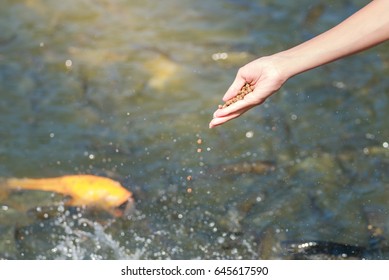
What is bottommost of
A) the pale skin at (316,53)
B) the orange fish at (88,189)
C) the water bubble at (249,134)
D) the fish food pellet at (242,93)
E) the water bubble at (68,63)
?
the orange fish at (88,189)

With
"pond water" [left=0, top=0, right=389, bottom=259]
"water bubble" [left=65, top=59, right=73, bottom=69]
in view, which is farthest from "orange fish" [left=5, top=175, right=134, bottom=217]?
"water bubble" [left=65, top=59, right=73, bottom=69]

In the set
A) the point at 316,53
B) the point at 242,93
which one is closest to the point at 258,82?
the point at 242,93

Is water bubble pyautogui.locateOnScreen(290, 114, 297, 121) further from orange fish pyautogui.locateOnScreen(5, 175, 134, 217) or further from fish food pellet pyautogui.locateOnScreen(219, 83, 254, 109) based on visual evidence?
fish food pellet pyautogui.locateOnScreen(219, 83, 254, 109)

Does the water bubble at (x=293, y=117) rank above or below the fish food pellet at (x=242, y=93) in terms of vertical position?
below

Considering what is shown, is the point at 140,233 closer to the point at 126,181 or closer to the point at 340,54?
the point at 126,181

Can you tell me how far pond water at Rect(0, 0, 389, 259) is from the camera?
4262mm

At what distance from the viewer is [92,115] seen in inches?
200

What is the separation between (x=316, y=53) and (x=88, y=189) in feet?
6.48

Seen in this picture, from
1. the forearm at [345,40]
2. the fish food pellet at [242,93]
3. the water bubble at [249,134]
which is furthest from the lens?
the water bubble at [249,134]

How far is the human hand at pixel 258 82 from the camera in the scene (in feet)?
10.2

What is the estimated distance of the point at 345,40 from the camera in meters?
2.96

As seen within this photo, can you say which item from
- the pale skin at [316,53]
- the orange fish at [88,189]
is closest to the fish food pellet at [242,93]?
the pale skin at [316,53]

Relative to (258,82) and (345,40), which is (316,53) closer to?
(345,40)

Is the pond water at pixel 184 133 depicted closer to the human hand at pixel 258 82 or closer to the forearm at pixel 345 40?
the human hand at pixel 258 82
